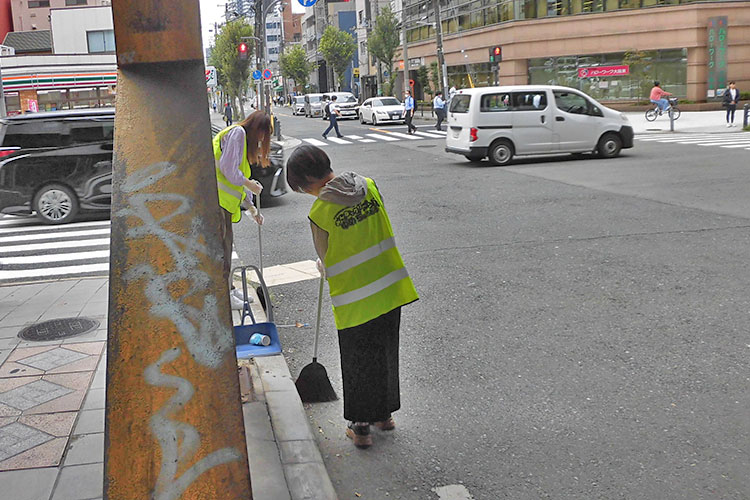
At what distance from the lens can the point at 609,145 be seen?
19.1 m

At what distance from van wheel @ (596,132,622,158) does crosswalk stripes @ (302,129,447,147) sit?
39.1 feet

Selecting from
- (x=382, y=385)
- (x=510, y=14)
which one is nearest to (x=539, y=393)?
(x=382, y=385)

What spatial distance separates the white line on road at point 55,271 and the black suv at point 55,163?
2961 mm

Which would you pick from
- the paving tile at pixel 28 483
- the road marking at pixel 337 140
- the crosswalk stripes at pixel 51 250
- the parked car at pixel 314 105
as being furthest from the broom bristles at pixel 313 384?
the parked car at pixel 314 105

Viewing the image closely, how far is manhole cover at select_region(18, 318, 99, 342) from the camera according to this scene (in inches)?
254

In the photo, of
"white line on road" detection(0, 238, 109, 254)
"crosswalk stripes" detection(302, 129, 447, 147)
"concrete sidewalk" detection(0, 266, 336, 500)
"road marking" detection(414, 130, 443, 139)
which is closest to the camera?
"concrete sidewalk" detection(0, 266, 336, 500)

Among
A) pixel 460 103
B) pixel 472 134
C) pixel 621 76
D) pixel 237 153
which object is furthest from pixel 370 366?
pixel 621 76

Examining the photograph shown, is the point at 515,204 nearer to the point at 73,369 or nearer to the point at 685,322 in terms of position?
the point at 685,322

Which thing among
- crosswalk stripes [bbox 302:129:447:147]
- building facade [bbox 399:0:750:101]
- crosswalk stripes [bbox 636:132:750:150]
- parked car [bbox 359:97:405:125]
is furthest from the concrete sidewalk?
building facade [bbox 399:0:750:101]

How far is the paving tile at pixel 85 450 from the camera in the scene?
4.09 m

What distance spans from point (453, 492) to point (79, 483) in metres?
1.79

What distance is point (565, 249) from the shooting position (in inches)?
365

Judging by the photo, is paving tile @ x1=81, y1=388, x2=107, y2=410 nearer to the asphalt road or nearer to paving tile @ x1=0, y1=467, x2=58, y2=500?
paving tile @ x1=0, y1=467, x2=58, y2=500

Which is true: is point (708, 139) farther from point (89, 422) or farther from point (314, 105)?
point (314, 105)
